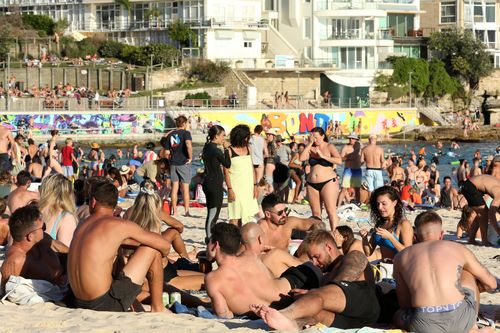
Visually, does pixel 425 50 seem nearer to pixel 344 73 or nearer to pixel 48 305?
pixel 344 73

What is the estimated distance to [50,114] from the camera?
4934 cm

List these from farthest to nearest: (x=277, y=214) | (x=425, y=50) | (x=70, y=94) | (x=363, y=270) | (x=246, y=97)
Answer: (x=425, y=50), (x=246, y=97), (x=70, y=94), (x=277, y=214), (x=363, y=270)

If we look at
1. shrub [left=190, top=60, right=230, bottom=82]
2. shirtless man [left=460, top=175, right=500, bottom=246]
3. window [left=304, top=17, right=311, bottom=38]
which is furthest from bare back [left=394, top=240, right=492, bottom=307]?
window [left=304, top=17, right=311, bottom=38]

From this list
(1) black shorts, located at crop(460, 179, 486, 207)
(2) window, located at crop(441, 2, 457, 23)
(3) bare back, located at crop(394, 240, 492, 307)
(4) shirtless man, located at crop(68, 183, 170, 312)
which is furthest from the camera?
(2) window, located at crop(441, 2, 457, 23)

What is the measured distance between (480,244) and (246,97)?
44260mm

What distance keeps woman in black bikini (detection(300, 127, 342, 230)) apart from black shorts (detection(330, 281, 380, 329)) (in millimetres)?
5077

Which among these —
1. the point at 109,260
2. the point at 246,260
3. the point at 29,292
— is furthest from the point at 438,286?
the point at 29,292

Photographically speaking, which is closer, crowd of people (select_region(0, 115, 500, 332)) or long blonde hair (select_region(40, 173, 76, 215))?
crowd of people (select_region(0, 115, 500, 332))

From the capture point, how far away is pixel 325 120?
186ft

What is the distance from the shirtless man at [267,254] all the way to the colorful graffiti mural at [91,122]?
38997 mm

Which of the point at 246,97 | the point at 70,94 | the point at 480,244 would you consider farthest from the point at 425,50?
the point at 480,244

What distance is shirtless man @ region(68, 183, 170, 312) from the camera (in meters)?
8.11

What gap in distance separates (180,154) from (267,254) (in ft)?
21.9

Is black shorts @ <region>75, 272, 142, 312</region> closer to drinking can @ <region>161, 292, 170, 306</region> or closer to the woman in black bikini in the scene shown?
drinking can @ <region>161, 292, 170, 306</region>
